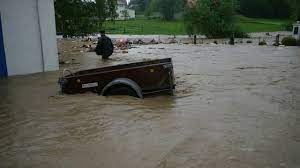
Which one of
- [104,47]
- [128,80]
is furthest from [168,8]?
[128,80]

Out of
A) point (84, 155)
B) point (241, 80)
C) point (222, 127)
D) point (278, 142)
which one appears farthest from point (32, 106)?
point (241, 80)

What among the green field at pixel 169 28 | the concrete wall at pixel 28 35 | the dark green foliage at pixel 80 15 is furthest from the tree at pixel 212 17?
the concrete wall at pixel 28 35

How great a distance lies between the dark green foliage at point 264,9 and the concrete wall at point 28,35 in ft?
267

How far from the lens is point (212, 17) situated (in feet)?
154

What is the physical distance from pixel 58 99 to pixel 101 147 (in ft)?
14.1

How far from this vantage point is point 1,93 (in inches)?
492

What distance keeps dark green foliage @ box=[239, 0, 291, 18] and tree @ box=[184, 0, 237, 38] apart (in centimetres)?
4665

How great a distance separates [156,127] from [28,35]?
9319mm

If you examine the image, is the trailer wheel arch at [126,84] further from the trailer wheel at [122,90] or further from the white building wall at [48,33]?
the white building wall at [48,33]

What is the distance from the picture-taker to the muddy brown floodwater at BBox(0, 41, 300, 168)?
652 centimetres

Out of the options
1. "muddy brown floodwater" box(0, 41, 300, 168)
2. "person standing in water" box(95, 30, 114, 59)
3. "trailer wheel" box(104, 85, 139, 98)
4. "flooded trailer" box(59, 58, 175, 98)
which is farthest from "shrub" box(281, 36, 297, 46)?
"trailer wheel" box(104, 85, 139, 98)

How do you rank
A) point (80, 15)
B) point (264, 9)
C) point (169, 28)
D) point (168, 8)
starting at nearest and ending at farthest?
point (80, 15)
point (169, 28)
point (264, 9)
point (168, 8)

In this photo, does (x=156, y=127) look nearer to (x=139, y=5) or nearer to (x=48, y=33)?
(x=48, y=33)

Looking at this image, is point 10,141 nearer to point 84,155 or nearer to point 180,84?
point 84,155
